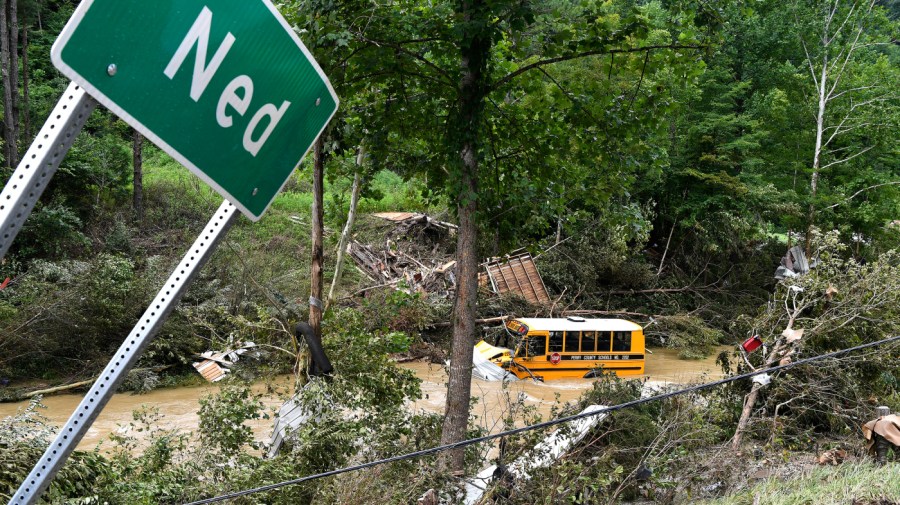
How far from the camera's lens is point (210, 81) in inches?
59.4

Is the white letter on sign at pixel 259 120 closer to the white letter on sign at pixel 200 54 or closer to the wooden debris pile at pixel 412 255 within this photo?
the white letter on sign at pixel 200 54

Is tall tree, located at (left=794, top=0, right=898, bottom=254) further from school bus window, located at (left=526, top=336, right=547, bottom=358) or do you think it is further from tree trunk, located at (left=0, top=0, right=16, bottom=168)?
tree trunk, located at (left=0, top=0, right=16, bottom=168)

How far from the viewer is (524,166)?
896cm

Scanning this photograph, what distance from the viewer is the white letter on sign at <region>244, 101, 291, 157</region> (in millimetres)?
1621

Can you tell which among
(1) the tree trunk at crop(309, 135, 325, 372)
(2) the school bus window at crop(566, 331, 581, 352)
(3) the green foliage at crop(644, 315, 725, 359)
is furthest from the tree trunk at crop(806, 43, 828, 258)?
(1) the tree trunk at crop(309, 135, 325, 372)

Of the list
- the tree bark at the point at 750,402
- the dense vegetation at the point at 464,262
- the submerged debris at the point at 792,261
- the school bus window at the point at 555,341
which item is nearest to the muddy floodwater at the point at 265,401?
the dense vegetation at the point at 464,262

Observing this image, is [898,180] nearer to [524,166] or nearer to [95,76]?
[524,166]

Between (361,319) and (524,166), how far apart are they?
2.96m

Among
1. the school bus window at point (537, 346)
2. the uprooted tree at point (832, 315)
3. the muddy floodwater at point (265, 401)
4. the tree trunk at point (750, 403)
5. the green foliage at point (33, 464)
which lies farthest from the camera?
the school bus window at point (537, 346)

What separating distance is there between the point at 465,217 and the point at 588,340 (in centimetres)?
1178

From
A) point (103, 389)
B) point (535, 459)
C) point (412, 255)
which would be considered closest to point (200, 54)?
point (103, 389)

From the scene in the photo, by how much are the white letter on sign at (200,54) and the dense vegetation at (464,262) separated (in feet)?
16.3

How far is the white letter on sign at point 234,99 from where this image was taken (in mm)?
1539

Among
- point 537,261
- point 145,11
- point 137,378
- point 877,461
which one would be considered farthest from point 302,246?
point 145,11
